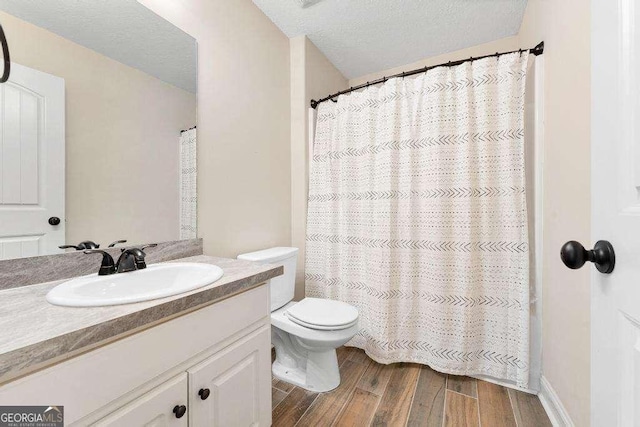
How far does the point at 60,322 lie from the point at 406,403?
5.02ft

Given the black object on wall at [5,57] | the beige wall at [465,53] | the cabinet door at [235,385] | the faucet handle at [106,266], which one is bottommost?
the cabinet door at [235,385]

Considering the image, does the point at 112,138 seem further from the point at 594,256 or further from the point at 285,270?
the point at 594,256

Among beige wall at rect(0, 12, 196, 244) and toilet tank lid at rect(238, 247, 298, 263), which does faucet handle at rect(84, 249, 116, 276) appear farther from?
toilet tank lid at rect(238, 247, 298, 263)

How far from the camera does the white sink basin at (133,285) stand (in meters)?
0.68

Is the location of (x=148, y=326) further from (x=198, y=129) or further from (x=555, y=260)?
(x=555, y=260)

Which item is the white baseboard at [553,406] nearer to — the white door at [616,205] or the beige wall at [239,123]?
the white door at [616,205]

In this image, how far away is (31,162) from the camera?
88 cm

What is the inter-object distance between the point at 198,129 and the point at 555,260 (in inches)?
76.9

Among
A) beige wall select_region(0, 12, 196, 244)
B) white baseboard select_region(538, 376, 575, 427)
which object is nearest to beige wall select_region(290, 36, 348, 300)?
beige wall select_region(0, 12, 196, 244)

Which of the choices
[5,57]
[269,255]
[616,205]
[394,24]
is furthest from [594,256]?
[394,24]

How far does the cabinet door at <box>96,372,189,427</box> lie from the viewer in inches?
24.4

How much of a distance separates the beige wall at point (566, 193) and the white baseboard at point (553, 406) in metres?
0.04

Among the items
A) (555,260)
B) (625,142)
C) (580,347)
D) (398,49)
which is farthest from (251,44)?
(580,347)

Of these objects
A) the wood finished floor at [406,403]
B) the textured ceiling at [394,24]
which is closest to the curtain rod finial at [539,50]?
the textured ceiling at [394,24]
